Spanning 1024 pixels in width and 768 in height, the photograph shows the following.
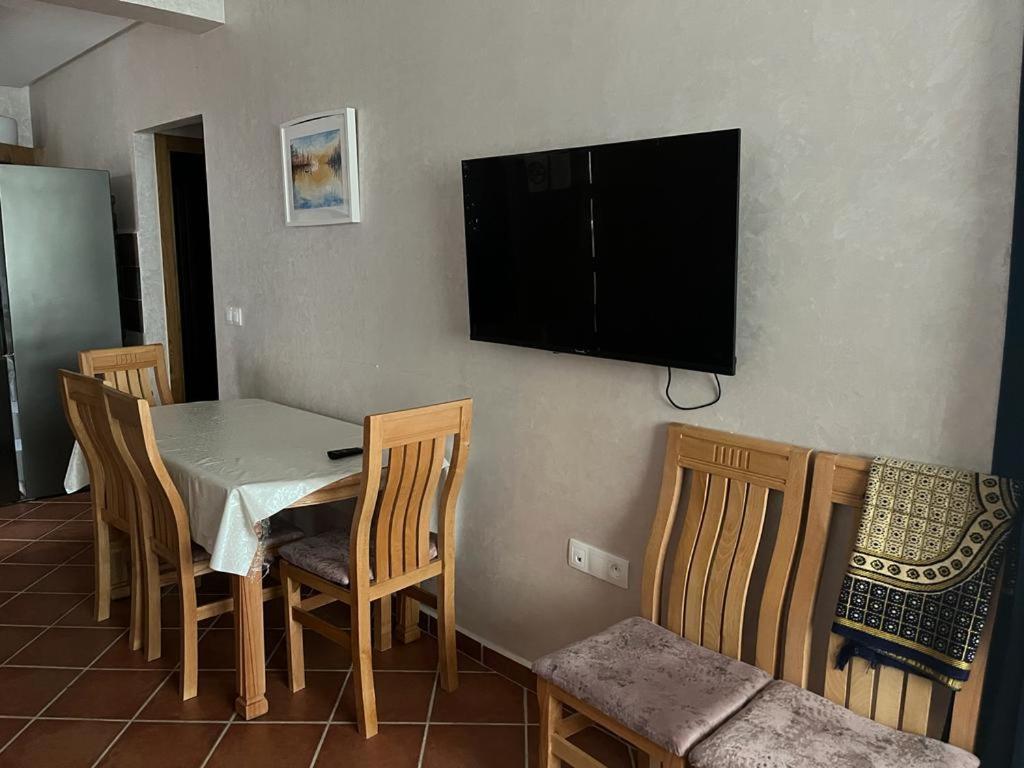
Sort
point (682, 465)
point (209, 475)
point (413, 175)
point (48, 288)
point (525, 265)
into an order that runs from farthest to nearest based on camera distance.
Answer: point (48, 288) < point (413, 175) < point (209, 475) < point (525, 265) < point (682, 465)

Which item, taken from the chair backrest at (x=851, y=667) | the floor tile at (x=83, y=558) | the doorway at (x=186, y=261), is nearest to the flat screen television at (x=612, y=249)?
the chair backrest at (x=851, y=667)

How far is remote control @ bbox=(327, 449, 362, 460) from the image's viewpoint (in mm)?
2580

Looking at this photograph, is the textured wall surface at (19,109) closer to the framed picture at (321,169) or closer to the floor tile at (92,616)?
the framed picture at (321,169)

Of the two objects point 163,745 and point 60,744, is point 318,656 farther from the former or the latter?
point 60,744

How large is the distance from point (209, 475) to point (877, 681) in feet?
6.24

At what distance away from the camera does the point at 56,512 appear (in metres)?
4.35

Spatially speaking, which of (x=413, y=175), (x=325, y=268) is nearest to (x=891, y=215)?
(x=413, y=175)

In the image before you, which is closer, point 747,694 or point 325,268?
point 747,694

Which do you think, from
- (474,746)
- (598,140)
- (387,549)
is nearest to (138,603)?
(387,549)

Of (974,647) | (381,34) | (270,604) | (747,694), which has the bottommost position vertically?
(270,604)

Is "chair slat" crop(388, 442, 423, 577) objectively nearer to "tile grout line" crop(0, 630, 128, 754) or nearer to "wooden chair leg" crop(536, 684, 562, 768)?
"wooden chair leg" crop(536, 684, 562, 768)

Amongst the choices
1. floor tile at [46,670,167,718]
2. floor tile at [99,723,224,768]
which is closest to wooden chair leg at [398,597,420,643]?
floor tile at [99,723,224,768]

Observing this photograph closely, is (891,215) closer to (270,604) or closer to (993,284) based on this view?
(993,284)

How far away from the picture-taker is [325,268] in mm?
3215
